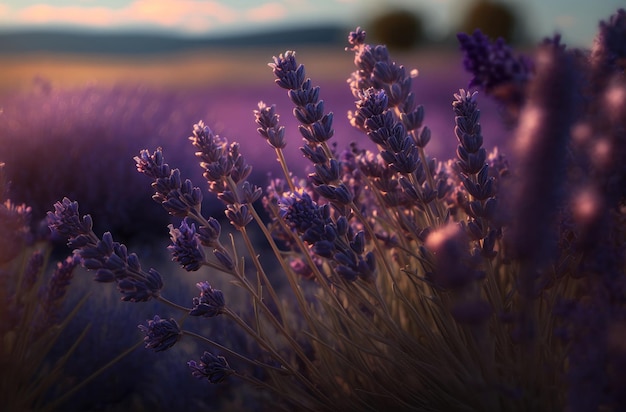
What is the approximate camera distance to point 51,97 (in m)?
3.92

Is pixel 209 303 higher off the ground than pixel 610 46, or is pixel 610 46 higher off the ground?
pixel 610 46

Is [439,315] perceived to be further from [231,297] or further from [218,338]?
[231,297]

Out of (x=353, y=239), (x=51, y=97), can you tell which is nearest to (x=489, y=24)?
(x=51, y=97)

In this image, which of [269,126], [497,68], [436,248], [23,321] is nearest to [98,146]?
[23,321]

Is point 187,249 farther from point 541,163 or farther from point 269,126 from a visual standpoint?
point 541,163

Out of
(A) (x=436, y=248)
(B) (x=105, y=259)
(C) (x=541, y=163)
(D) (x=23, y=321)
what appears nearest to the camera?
(C) (x=541, y=163)

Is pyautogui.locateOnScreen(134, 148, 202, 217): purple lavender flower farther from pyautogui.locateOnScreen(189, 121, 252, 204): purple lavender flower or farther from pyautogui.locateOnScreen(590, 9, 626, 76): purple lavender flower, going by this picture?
pyautogui.locateOnScreen(590, 9, 626, 76): purple lavender flower

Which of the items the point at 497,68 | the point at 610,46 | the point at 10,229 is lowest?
the point at 10,229

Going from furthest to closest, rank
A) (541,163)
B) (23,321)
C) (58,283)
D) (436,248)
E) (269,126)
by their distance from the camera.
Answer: (23,321)
(58,283)
(269,126)
(436,248)
(541,163)

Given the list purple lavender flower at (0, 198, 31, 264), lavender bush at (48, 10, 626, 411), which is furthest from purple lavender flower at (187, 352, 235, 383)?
purple lavender flower at (0, 198, 31, 264)

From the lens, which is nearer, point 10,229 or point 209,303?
point 209,303

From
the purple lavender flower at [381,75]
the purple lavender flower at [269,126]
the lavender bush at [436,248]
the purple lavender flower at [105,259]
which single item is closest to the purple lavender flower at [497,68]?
the lavender bush at [436,248]

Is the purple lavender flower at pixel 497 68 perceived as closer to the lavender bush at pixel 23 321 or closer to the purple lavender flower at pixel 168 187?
the purple lavender flower at pixel 168 187

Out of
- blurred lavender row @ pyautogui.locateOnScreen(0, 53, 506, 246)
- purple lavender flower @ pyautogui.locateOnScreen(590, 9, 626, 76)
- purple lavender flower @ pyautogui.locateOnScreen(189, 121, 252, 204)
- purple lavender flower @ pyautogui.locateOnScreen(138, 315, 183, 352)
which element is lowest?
purple lavender flower @ pyautogui.locateOnScreen(138, 315, 183, 352)
